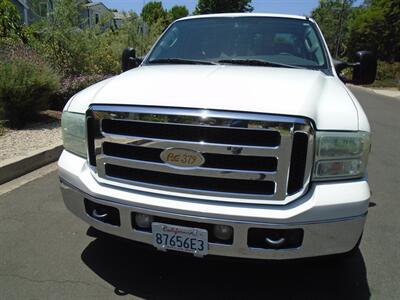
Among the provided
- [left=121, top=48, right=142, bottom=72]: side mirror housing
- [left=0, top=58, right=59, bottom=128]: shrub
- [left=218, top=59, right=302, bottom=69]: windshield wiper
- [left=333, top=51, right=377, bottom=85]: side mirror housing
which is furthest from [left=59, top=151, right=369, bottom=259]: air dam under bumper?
[left=0, top=58, right=59, bottom=128]: shrub

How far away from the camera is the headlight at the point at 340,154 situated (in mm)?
2613

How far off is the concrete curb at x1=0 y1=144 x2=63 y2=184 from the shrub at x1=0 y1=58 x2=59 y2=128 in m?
1.56

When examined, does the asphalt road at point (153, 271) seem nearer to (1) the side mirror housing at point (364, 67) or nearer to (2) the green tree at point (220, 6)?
(1) the side mirror housing at point (364, 67)

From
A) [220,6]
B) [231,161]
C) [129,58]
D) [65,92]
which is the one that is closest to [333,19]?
[220,6]

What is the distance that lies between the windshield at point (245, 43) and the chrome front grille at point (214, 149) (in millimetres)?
1452

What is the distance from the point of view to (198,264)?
11.1 ft

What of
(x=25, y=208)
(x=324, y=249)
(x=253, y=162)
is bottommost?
(x=25, y=208)

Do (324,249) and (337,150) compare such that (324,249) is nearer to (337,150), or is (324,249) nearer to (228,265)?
(337,150)

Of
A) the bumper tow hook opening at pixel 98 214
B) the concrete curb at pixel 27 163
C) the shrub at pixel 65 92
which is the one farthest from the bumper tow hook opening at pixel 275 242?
the shrub at pixel 65 92

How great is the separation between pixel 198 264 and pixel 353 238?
1.24 m

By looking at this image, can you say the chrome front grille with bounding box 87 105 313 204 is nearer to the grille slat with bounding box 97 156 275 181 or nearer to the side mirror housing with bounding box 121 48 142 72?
the grille slat with bounding box 97 156 275 181

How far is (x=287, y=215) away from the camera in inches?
100

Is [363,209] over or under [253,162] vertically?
under

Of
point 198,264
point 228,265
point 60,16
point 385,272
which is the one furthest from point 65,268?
point 60,16
